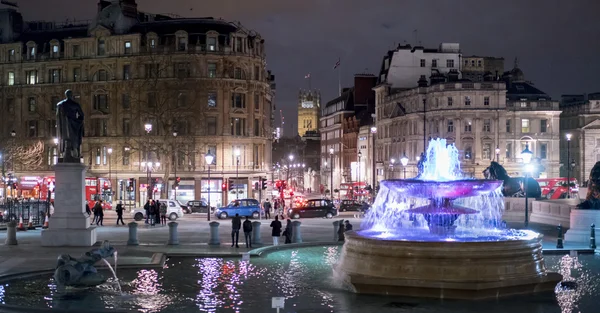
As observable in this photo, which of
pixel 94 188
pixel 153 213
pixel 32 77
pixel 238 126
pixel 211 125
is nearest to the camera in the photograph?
pixel 153 213

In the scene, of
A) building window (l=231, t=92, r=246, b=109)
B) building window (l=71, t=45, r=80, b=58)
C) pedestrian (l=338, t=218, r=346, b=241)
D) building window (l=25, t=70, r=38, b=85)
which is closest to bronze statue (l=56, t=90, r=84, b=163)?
pedestrian (l=338, t=218, r=346, b=241)

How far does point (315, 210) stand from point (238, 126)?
24.2m

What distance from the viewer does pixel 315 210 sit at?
55438 millimetres

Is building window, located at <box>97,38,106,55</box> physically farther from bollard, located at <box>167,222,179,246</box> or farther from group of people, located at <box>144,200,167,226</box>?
bollard, located at <box>167,222,179,246</box>

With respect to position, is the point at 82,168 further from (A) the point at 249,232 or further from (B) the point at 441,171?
(B) the point at 441,171

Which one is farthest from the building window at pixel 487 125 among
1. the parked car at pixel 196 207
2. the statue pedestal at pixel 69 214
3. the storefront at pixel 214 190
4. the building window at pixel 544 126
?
the statue pedestal at pixel 69 214

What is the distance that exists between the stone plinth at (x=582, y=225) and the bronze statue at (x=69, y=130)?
19801 mm

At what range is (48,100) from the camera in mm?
80625

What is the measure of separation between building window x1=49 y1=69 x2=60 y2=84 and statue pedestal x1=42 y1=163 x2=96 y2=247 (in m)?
53.4

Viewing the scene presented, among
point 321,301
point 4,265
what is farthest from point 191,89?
point 321,301

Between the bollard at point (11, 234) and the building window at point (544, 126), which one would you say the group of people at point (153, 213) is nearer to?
the bollard at point (11, 234)

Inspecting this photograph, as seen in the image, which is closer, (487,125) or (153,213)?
(153,213)

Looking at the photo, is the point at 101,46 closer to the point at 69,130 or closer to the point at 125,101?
the point at 125,101

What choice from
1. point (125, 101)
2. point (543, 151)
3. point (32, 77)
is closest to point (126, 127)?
point (125, 101)
